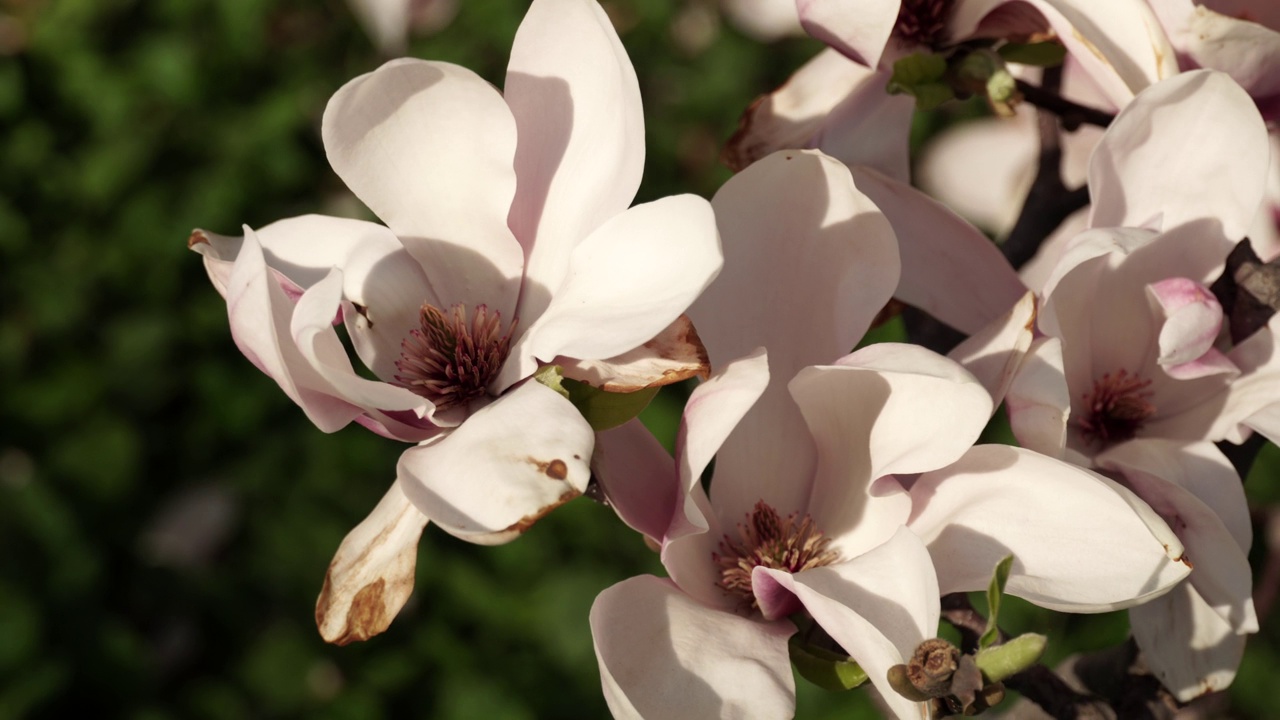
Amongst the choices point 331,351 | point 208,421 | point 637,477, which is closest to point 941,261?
point 637,477

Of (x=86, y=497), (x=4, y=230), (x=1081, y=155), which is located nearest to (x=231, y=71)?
(x=4, y=230)

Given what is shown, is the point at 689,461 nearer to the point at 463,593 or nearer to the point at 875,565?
the point at 875,565

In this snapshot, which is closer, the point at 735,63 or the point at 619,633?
the point at 619,633

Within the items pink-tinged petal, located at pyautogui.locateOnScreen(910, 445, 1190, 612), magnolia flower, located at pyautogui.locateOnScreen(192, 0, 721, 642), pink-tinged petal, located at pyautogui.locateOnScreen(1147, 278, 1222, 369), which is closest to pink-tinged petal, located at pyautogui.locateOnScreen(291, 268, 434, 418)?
magnolia flower, located at pyautogui.locateOnScreen(192, 0, 721, 642)

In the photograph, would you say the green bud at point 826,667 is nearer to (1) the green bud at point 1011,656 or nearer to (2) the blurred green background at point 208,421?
(1) the green bud at point 1011,656

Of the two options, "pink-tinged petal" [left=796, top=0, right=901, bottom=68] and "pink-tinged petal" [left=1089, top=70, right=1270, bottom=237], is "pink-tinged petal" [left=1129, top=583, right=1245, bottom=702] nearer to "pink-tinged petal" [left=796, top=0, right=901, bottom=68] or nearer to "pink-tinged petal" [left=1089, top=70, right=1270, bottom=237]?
"pink-tinged petal" [left=1089, top=70, right=1270, bottom=237]

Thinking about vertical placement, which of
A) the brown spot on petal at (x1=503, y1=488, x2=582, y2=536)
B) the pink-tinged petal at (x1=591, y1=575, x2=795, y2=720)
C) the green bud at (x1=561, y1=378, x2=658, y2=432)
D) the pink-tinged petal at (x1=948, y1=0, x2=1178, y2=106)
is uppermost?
the pink-tinged petal at (x1=948, y1=0, x2=1178, y2=106)
